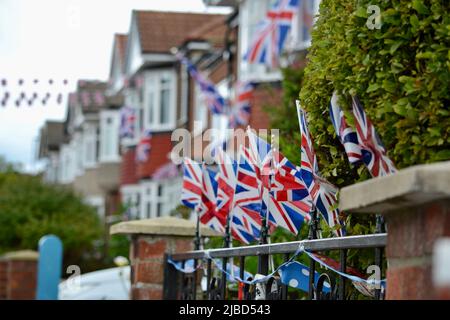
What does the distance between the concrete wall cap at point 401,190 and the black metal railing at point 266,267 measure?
3.35 feet

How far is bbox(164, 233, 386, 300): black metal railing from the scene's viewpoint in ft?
16.8

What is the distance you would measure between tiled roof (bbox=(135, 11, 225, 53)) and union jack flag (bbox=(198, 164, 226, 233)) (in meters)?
29.0

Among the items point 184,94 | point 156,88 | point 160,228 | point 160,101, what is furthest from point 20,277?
point 156,88

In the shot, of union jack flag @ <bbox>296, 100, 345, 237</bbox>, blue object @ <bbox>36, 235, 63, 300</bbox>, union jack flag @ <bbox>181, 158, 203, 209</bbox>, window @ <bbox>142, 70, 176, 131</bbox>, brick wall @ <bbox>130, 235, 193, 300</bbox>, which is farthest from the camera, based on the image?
window @ <bbox>142, 70, 176, 131</bbox>

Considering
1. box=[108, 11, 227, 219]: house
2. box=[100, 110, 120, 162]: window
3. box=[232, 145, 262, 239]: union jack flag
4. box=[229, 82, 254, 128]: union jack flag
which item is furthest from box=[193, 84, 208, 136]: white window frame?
box=[232, 145, 262, 239]: union jack flag

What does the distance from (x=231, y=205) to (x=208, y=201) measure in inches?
35.3

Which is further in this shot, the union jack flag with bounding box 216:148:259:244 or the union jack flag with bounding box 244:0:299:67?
the union jack flag with bounding box 244:0:299:67

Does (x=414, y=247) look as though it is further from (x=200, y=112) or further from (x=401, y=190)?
(x=200, y=112)

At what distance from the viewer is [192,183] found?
29.6 ft

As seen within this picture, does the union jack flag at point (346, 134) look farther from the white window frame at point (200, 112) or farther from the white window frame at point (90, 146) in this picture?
the white window frame at point (90, 146)

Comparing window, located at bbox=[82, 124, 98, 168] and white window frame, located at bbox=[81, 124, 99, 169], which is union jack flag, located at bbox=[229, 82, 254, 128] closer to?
white window frame, located at bbox=[81, 124, 99, 169]

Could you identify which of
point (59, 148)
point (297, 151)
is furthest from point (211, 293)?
point (59, 148)
